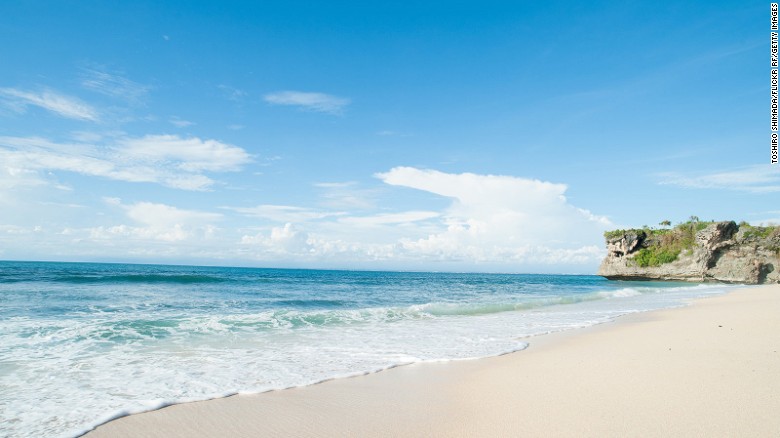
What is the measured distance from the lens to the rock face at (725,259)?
46.3 metres

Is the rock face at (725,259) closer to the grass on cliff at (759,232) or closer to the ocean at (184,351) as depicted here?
the grass on cliff at (759,232)

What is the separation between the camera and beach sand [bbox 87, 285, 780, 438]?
3.90 meters

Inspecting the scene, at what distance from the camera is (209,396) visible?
16.8ft

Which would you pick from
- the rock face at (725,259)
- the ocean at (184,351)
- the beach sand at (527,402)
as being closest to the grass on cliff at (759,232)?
the rock face at (725,259)

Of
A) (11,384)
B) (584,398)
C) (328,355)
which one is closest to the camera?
(584,398)

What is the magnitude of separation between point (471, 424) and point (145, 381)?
466 cm

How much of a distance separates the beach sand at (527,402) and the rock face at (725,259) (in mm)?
52330

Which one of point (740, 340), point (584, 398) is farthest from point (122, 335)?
point (740, 340)

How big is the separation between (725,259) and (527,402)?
193 feet

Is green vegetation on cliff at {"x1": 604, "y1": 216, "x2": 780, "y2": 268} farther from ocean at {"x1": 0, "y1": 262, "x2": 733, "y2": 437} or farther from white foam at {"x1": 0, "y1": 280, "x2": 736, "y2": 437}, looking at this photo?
white foam at {"x1": 0, "y1": 280, "x2": 736, "y2": 437}

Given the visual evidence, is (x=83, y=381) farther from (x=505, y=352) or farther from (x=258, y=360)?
(x=505, y=352)

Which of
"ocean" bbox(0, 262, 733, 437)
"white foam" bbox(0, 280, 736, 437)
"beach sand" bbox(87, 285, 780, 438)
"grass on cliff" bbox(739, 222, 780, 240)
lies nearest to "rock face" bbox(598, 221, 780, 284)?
"grass on cliff" bbox(739, 222, 780, 240)

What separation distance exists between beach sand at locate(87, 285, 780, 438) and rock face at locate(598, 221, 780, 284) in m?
52.3

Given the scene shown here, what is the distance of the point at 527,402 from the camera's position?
464 centimetres
